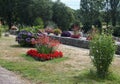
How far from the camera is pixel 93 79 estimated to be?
9398 mm

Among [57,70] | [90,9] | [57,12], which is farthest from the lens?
[57,12]

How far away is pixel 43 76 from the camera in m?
9.77

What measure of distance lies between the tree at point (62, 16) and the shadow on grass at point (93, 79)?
4843 cm

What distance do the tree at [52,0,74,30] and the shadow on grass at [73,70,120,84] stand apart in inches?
1907

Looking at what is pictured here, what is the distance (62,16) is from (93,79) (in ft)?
163

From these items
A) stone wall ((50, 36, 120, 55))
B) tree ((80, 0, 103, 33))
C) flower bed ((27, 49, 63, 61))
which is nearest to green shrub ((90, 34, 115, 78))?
flower bed ((27, 49, 63, 61))

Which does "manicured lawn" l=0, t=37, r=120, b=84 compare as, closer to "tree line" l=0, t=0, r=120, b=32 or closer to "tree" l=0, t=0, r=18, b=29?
"tree line" l=0, t=0, r=120, b=32

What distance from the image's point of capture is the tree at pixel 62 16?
2303 inches

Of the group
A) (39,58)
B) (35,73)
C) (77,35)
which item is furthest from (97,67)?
(77,35)

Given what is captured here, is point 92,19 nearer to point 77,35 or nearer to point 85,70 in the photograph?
point 77,35

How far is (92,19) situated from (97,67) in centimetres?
4720

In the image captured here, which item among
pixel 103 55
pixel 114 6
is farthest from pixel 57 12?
pixel 103 55

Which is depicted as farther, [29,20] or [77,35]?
[29,20]

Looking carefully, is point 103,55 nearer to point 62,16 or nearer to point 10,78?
point 10,78
